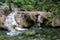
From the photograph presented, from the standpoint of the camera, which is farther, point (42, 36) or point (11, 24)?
point (11, 24)

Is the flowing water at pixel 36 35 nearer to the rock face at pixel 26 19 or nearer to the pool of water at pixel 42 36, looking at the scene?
the pool of water at pixel 42 36

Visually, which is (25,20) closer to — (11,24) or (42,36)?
(11,24)

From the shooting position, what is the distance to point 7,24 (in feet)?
42.0

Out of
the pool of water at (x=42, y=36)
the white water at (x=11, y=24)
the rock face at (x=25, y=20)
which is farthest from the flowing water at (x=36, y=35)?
the rock face at (x=25, y=20)

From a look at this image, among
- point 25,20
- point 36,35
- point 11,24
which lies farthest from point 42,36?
point 11,24

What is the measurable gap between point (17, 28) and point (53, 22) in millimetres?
2431

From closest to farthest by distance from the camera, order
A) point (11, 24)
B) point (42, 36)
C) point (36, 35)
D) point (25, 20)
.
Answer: point (42, 36)
point (36, 35)
point (11, 24)
point (25, 20)

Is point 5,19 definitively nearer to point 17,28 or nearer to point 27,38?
point 17,28

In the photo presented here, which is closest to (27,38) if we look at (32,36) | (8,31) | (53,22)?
(32,36)

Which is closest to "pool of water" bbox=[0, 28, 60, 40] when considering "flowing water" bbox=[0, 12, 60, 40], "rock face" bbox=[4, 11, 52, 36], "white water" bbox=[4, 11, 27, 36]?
"flowing water" bbox=[0, 12, 60, 40]

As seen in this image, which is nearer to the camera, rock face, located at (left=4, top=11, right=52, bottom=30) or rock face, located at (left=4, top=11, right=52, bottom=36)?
rock face, located at (left=4, top=11, right=52, bottom=36)

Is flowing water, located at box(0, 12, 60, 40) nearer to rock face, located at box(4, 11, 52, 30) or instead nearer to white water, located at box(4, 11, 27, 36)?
white water, located at box(4, 11, 27, 36)

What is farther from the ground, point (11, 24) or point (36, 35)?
point (36, 35)

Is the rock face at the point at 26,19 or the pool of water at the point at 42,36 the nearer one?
the pool of water at the point at 42,36
